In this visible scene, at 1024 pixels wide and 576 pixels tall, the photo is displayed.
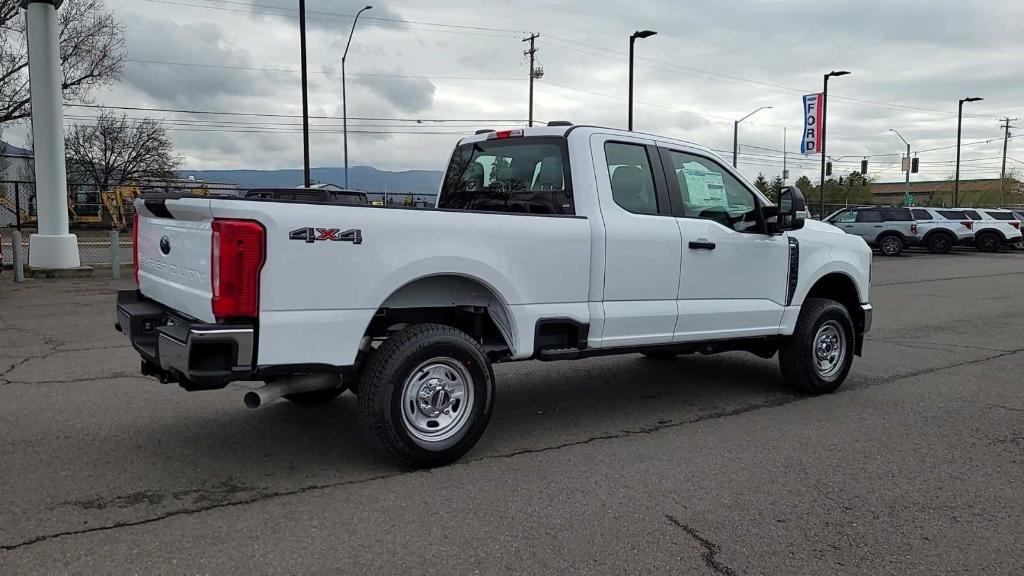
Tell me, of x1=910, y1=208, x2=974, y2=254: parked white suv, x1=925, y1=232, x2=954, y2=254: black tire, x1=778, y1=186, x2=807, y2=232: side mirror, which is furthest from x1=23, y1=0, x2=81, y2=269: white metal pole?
x1=925, y1=232, x2=954, y2=254: black tire

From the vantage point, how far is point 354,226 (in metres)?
4.11

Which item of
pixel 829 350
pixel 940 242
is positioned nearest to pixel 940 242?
pixel 940 242

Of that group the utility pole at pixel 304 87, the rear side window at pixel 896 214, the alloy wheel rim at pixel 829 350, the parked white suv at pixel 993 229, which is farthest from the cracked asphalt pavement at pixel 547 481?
the parked white suv at pixel 993 229

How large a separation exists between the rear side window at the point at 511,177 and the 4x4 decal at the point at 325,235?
161 centimetres

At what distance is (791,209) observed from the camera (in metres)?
5.95

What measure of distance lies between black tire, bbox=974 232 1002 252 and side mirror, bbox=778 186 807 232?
3102 cm

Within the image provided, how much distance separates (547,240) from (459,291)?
62 centimetres

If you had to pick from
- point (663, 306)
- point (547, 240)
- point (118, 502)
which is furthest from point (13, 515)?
point (663, 306)

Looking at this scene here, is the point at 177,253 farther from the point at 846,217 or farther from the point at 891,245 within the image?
the point at 846,217

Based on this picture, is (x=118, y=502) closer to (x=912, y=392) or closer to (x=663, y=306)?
(x=663, y=306)

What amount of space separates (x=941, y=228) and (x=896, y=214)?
2.34 metres

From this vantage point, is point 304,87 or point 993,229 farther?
point 993,229

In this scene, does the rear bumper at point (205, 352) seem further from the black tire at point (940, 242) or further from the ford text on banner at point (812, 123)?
the ford text on banner at point (812, 123)

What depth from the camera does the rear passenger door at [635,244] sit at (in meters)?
5.21
